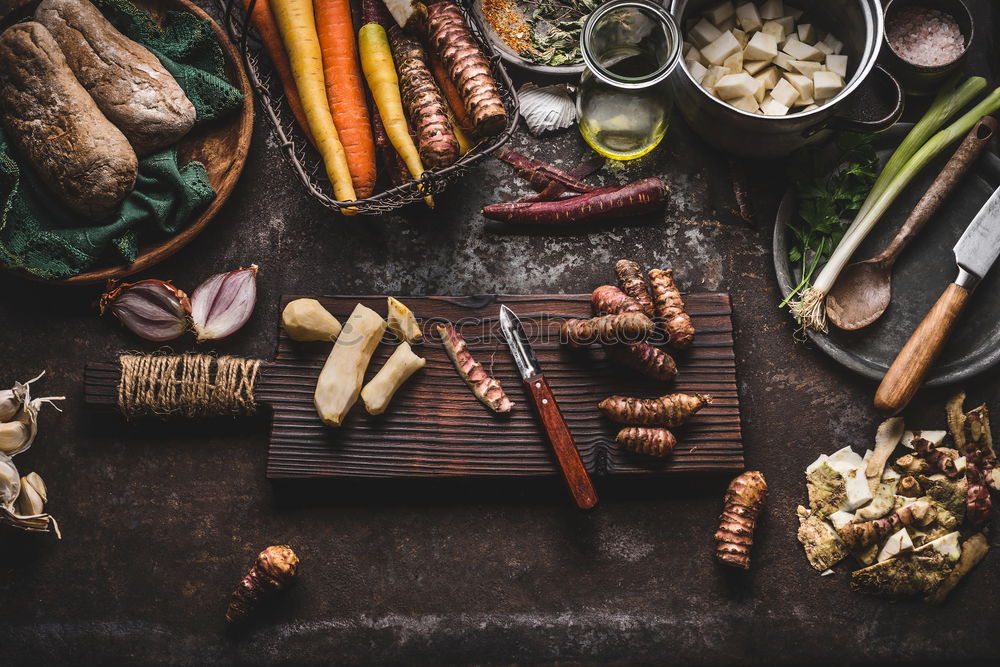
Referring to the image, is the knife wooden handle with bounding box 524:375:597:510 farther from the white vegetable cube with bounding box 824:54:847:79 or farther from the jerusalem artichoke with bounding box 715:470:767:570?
the white vegetable cube with bounding box 824:54:847:79

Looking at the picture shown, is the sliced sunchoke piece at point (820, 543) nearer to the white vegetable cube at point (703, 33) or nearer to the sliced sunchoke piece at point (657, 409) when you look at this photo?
the sliced sunchoke piece at point (657, 409)

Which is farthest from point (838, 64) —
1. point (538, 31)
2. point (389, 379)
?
point (389, 379)

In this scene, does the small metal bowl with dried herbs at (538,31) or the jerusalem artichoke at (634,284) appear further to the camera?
the small metal bowl with dried herbs at (538,31)

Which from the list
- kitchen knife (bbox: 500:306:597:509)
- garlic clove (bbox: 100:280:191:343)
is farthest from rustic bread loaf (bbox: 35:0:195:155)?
kitchen knife (bbox: 500:306:597:509)

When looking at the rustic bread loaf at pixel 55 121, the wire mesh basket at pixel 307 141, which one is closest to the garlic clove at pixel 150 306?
the rustic bread loaf at pixel 55 121

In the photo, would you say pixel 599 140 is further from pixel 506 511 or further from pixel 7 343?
pixel 7 343

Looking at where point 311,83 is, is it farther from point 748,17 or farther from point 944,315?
point 944,315

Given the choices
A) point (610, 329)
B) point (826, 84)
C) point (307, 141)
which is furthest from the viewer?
point (307, 141)
